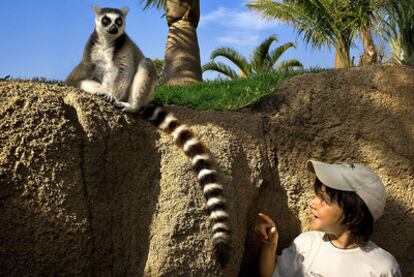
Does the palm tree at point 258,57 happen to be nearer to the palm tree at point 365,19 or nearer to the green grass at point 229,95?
the palm tree at point 365,19

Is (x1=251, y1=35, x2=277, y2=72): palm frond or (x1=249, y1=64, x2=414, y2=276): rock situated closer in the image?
(x1=249, y1=64, x2=414, y2=276): rock

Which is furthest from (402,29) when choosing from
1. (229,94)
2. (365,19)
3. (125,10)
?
(125,10)

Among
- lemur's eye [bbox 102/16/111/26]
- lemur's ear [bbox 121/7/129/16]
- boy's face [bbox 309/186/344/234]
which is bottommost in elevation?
boy's face [bbox 309/186/344/234]

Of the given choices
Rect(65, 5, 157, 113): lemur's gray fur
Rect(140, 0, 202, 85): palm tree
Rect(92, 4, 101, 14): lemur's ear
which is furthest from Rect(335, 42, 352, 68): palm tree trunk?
Rect(65, 5, 157, 113): lemur's gray fur

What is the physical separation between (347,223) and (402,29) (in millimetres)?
8881

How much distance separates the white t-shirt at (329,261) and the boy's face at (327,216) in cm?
12

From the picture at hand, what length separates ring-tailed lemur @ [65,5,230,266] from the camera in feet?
12.0

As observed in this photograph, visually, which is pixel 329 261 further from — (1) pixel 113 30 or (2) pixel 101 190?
(1) pixel 113 30

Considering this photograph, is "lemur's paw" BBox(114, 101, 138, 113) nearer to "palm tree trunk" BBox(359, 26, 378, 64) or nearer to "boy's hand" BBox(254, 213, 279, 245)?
"boy's hand" BBox(254, 213, 279, 245)

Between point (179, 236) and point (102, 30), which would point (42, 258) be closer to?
point (179, 236)

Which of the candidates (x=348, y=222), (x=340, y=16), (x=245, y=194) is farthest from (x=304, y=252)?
(x=340, y=16)

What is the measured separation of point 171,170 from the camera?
12.2ft

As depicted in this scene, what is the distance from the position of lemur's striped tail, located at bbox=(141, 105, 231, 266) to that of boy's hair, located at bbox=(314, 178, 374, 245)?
0.75m

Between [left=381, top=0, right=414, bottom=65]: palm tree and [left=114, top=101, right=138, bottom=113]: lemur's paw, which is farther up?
[left=381, top=0, right=414, bottom=65]: palm tree
